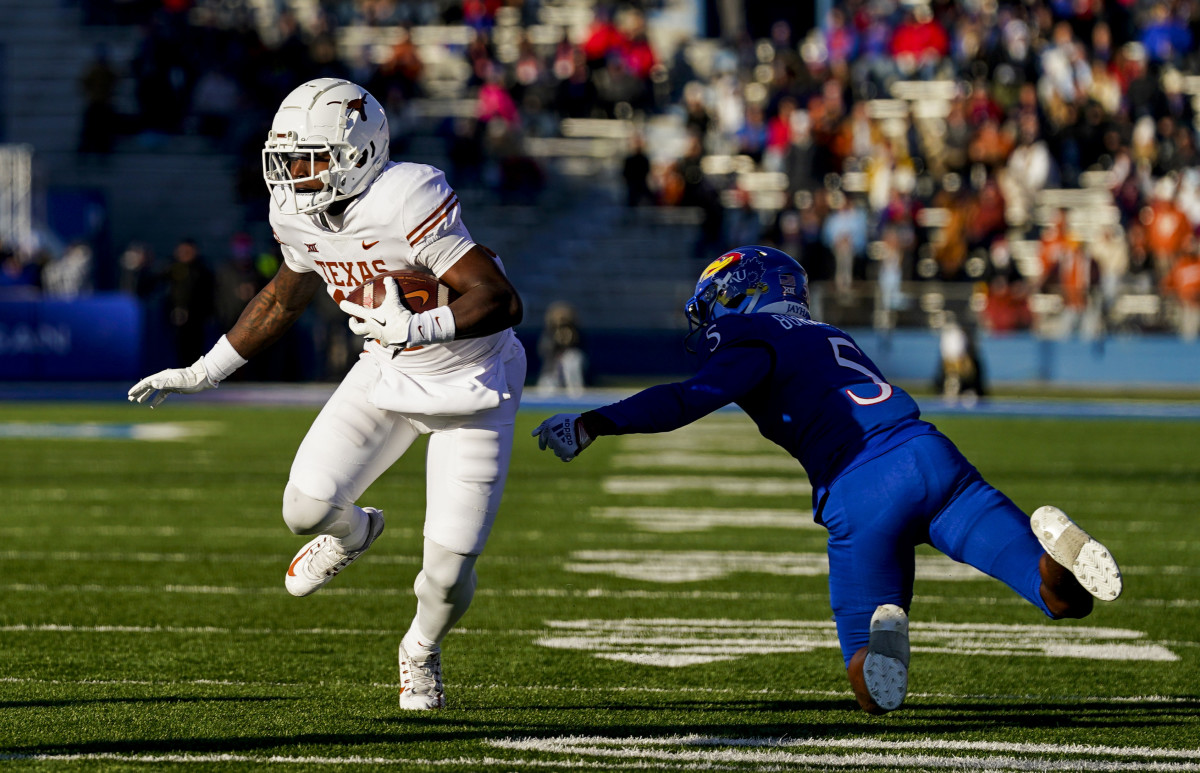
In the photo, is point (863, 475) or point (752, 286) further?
point (752, 286)

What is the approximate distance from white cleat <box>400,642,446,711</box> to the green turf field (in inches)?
3.2

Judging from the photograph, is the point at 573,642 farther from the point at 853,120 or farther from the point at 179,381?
the point at 853,120

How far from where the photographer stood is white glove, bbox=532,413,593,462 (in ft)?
14.6

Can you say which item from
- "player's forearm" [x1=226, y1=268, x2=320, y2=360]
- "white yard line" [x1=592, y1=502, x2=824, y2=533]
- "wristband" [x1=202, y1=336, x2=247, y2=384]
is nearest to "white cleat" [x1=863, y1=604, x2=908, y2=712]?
"player's forearm" [x1=226, y1=268, x2=320, y2=360]

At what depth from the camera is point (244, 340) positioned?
5453mm

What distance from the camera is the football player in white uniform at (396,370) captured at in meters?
4.92

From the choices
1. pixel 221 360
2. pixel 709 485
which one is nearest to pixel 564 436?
pixel 221 360

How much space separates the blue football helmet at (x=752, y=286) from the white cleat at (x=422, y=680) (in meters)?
1.17

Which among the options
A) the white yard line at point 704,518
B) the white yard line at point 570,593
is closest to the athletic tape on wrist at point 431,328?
the white yard line at point 570,593

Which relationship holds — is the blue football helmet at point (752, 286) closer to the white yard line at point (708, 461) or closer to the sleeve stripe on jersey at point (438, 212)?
the sleeve stripe on jersey at point (438, 212)

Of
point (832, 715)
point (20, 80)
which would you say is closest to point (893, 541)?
point (832, 715)

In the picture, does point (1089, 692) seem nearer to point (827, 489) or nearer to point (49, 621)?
point (827, 489)

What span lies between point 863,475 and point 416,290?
4.29ft

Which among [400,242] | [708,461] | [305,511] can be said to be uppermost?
[400,242]
